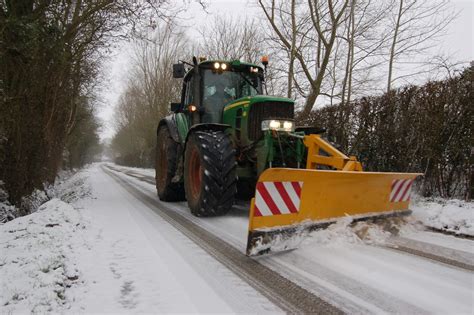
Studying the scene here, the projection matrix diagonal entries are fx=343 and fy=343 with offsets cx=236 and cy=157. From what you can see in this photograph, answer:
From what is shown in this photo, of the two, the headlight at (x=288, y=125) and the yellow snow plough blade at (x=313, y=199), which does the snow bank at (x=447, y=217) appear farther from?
the headlight at (x=288, y=125)

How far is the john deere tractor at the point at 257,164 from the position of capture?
3.38 metres

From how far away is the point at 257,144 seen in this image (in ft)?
16.2

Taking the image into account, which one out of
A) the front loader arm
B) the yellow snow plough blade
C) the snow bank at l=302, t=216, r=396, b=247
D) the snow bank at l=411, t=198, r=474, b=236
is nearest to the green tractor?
the front loader arm

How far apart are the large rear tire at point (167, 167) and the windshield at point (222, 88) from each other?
1193 millimetres

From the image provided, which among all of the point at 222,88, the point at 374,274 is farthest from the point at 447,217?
the point at 222,88

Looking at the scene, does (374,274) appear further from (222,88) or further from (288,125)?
(222,88)

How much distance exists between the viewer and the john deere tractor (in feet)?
11.1

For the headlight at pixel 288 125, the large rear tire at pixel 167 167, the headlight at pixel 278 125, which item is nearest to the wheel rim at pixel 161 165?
the large rear tire at pixel 167 167

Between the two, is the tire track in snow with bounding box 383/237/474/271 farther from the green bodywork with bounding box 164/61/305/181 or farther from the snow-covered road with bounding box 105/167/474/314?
the green bodywork with bounding box 164/61/305/181

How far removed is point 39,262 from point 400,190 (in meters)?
4.18

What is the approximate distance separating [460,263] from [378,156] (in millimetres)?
4580

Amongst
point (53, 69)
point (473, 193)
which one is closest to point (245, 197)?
point (473, 193)

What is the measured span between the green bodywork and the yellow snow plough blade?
1.07ft

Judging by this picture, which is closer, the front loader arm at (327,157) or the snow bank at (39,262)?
the snow bank at (39,262)
